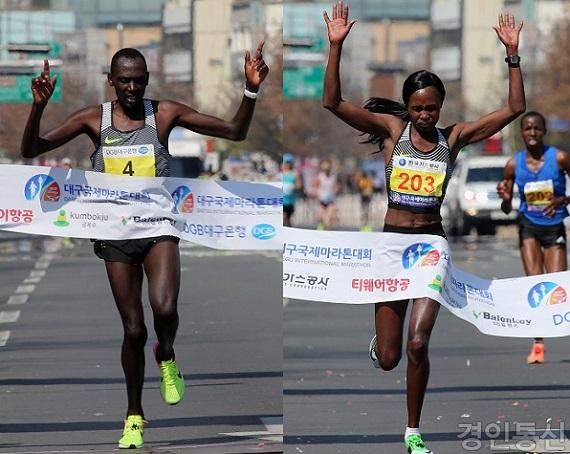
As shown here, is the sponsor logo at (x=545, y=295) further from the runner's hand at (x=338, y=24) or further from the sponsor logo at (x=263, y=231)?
the runner's hand at (x=338, y=24)

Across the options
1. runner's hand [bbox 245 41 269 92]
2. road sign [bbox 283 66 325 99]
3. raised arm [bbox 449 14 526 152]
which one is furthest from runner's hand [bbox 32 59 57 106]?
road sign [bbox 283 66 325 99]

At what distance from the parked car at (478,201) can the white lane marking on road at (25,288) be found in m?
18.3

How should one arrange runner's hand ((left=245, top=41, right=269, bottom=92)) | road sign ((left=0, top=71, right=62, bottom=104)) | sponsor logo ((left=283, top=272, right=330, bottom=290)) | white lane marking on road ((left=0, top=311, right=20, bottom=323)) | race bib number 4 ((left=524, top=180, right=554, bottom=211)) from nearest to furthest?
sponsor logo ((left=283, top=272, right=330, bottom=290)), runner's hand ((left=245, top=41, right=269, bottom=92)), race bib number 4 ((left=524, top=180, right=554, bottom=211)), white lane marking on road ((left=0, top=311, right=20, bottom=323)), road sign ((left=0, top=71, right=62, bottom=104))

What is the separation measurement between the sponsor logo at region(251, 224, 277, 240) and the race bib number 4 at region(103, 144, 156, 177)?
0.76 meters

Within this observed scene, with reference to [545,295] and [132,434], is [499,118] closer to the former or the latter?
[545,295]

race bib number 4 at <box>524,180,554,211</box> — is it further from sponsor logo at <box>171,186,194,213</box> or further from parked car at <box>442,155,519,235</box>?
parked car at <box>442,155,519,235</box>

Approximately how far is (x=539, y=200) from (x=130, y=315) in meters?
5.61

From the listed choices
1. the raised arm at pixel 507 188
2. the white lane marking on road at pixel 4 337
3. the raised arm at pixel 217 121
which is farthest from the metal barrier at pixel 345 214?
the raised arm at pixel 217 121

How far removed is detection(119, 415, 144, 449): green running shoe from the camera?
8516mm

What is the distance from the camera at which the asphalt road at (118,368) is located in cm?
911

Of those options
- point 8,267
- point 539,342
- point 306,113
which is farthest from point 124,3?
point 306,113

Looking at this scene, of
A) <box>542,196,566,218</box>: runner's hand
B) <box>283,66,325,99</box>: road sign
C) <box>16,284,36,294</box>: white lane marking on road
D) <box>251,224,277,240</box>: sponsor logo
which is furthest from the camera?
<box>283,66,325,99</box>: road sign

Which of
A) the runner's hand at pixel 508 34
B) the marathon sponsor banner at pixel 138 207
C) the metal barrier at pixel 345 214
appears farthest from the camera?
the metal barrier at pixel 345 214

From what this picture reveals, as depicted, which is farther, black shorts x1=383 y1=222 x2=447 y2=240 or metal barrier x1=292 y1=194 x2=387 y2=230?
metal barrier x1=292 y1=194 x2=387 y2=230
